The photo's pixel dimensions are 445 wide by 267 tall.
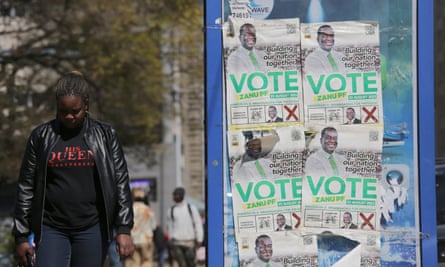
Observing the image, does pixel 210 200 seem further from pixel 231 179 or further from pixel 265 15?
pixel 265 15

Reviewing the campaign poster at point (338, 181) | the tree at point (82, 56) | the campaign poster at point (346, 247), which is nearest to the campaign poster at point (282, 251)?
the campaign poster at point (346, 247)

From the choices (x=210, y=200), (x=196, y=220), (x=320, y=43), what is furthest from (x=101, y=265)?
(x=196, y=220)

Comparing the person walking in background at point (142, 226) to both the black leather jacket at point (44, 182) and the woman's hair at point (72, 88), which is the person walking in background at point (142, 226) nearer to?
the black leather jacket at point (44, 182)

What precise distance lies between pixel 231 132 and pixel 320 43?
755mm

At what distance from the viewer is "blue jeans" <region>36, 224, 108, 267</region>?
17.6ft

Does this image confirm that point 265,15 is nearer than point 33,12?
Yes

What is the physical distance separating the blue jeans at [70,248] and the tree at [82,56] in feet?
46.3

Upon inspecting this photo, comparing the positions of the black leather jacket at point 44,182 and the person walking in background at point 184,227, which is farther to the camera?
the person walking in background at point 184,227

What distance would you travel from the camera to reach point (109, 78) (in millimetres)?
21375

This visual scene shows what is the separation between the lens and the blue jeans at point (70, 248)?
17.6 feet

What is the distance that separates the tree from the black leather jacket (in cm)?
1405

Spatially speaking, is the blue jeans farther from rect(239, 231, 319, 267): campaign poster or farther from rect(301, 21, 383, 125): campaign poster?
rect(301, 21, 383, 125): campaign poster

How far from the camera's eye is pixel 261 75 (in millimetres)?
5488

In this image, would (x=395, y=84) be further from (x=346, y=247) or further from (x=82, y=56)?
(x=82, y=56)
